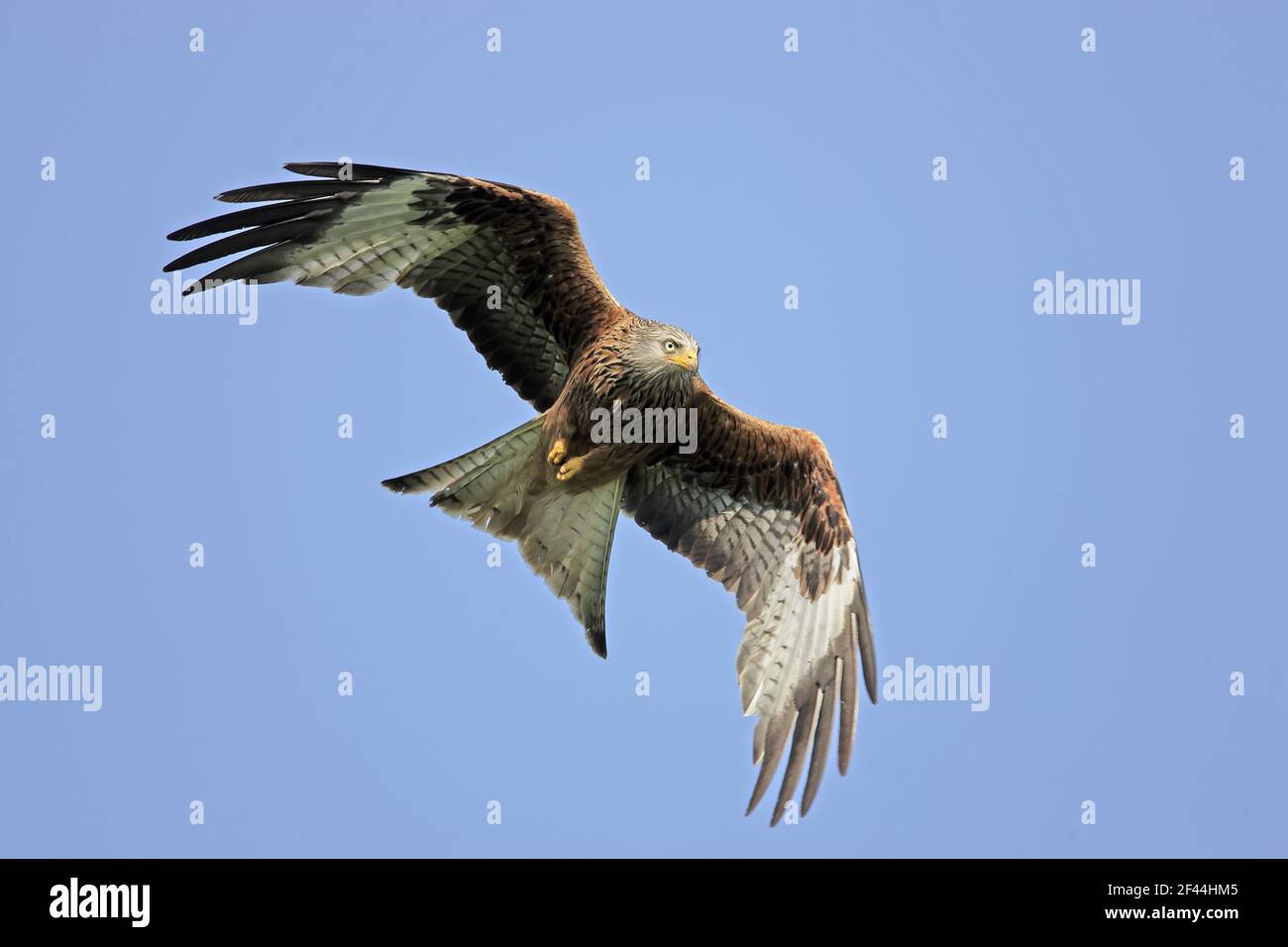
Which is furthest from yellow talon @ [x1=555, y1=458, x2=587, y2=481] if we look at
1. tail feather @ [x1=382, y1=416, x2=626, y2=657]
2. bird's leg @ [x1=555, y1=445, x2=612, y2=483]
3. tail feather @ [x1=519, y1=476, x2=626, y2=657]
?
tail feather @ [x1=519, y1=476, x2=626, y2=657]

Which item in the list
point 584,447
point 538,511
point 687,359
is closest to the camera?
point 687,359

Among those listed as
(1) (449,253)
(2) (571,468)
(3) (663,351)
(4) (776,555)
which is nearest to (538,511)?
(2) (571,468)

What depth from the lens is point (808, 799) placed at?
1219 centimetres

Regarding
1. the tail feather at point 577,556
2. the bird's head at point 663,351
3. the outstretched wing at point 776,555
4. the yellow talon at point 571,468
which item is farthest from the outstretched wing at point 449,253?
the outstretched wing at point 776,555

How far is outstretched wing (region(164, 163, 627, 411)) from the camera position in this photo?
1224 centimetres

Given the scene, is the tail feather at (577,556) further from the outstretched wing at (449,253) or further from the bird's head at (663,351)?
the bird's head at (663,351)

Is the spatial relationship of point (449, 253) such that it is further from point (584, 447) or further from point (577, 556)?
point (577, 556)

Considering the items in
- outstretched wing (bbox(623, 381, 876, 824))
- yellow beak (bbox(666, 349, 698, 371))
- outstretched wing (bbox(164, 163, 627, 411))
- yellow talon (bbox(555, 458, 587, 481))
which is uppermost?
outstretched wing (bbox(164, 163, 627, 411))

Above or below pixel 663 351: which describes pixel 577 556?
below

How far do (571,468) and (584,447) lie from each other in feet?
0.61

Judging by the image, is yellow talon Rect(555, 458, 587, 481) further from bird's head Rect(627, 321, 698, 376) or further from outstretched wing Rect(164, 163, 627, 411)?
bird's head Rect(627, 321, 698, 376)

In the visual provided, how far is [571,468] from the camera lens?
1269 centimetres

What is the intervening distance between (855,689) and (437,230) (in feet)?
15.2

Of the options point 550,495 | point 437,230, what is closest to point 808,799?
point 550,495
